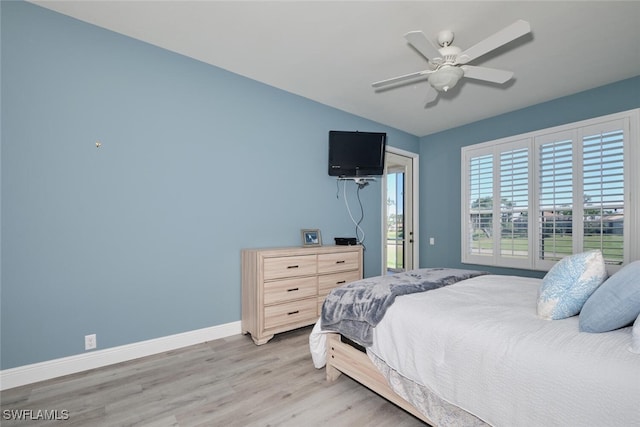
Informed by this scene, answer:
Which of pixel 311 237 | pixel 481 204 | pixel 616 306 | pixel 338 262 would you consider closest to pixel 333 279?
pixel 338 262

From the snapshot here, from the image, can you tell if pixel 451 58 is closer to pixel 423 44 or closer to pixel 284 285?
pixel 423 44

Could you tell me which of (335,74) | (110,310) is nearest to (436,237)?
(335,74)

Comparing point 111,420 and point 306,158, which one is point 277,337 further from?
point 306,158

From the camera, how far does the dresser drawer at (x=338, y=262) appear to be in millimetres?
3031

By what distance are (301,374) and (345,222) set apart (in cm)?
212

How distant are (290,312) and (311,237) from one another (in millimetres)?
900

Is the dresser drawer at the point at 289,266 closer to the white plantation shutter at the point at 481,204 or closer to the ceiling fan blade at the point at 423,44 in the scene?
the ceiling fan blade at the point at 423,44

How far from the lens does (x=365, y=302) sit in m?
1.74

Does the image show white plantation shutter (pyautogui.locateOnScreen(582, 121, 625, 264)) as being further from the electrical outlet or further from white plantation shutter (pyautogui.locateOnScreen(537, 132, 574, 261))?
the electrical outlet

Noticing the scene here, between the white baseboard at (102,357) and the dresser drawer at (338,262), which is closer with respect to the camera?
the white baseboard at (102,357)

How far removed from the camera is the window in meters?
2.91

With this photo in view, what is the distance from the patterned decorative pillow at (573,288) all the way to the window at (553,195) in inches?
90.9

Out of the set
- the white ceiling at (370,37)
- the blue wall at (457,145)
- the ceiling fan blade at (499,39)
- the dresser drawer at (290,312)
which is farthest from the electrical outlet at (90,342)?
the blue wall at (457,145)

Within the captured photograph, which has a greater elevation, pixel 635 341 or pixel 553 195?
pixel 553 195
